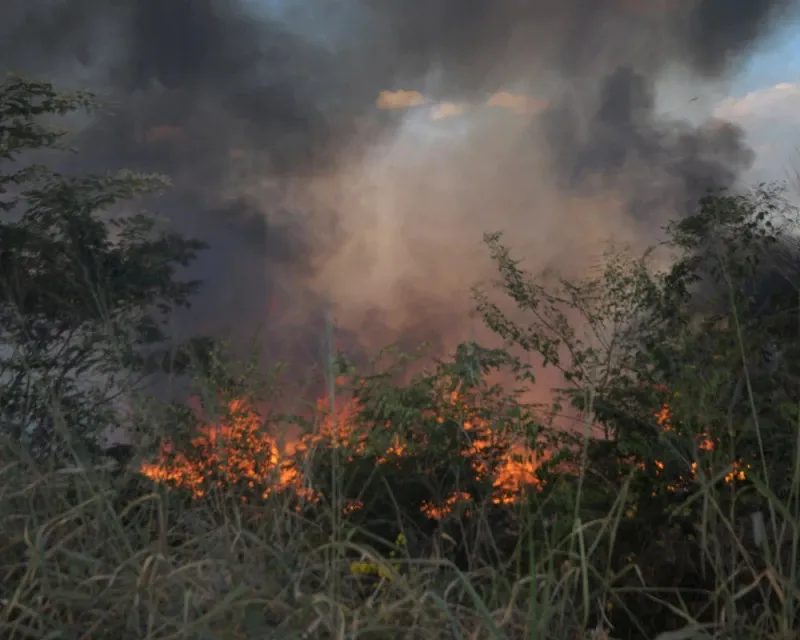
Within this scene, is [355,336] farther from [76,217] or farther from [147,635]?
[147,635]

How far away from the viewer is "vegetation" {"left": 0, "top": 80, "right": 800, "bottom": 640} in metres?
1.25

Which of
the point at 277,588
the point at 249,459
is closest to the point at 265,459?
the point at 249,459

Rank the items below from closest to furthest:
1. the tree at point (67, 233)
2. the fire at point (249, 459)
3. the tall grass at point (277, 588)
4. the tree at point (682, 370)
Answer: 1. the tall grass at point (277, 588)
2. the fire at point (249, 459)
3. the tree at point (682, 370)
4. the tree at point (67, 233)

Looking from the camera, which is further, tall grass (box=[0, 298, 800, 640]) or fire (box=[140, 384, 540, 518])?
fire (box=[140, 384, 540, 518])

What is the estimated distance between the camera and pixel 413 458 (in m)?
3.99

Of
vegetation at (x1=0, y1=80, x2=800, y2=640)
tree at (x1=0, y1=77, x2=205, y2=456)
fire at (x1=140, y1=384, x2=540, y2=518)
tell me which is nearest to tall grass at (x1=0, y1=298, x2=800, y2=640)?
vegetation at (x1=0, y1=80, x2=800, y2=640)

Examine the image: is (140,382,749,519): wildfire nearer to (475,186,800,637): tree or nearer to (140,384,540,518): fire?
(140,384,540,518): fire

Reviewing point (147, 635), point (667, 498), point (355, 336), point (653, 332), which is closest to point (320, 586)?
point (147, 635)

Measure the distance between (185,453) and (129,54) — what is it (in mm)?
4431

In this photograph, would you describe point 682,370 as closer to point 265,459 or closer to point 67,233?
point 265,459

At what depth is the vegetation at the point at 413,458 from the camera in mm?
1254

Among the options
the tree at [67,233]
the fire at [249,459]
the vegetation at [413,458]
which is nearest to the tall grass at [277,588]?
the vegetation at [413,458]

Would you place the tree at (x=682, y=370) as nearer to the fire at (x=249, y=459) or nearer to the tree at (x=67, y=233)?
the fire at (x=249, y=459)

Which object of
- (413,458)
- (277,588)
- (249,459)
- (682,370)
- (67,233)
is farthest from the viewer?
(67,233)
